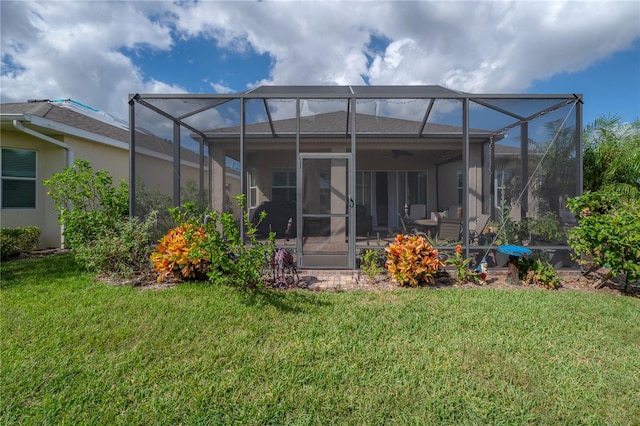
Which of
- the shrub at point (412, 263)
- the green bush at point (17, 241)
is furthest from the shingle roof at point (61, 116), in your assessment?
the shrub at point (412, 263)

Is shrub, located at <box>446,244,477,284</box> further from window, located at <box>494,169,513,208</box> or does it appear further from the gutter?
the gutter

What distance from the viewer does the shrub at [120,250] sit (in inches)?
189

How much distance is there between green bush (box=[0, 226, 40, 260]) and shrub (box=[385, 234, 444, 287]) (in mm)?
8196

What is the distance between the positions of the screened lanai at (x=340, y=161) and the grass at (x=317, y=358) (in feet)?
5.20

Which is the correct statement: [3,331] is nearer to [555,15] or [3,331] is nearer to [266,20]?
[266,20]

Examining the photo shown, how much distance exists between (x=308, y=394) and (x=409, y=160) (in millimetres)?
8999

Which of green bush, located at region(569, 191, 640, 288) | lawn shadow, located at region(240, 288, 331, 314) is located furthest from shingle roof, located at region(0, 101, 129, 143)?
green bush, located at region(569, 191, 640, 288)

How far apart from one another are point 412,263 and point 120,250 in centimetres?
477

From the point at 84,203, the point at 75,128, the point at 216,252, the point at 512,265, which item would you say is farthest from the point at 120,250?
the point at 512,265

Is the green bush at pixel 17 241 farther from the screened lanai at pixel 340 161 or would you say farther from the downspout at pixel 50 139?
the screened lanai at pixel 340 161

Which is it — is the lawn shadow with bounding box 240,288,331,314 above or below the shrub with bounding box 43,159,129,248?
below

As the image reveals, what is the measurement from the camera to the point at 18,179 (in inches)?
294

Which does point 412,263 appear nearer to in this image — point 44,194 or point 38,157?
point 44,194

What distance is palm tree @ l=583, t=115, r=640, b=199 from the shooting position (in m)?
6.06
